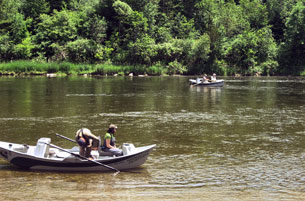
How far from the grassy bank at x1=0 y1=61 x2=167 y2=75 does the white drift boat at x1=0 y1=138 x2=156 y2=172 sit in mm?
50099

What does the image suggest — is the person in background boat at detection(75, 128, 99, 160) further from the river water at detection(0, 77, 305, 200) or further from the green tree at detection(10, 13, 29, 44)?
the green tree at detection(10, 13, 29, 44)

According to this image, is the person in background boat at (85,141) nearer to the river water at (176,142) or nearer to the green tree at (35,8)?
the river water at (176,142)

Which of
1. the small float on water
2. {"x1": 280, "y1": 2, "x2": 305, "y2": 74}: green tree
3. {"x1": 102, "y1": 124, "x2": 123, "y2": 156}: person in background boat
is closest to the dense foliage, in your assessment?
{"x1": 280, "y1": 2, "x2": 305, "y2": 74}: green tree

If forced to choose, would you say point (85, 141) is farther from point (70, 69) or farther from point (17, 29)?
point (17, 29)

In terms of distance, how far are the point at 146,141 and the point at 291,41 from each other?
212 feet

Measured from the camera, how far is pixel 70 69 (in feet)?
208

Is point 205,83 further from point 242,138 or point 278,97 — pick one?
point 242,138

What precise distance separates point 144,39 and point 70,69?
13677mm

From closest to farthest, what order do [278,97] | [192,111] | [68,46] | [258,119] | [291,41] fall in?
[258,119], [192,111], [278,97], [68,46], [291,41]

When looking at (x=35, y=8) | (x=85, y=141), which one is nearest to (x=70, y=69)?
(x=35, y=8)

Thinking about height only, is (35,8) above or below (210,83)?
above

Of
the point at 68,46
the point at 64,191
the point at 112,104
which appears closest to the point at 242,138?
the point at 64,191

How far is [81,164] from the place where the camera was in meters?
12.2

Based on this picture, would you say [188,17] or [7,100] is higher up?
[188,17]
